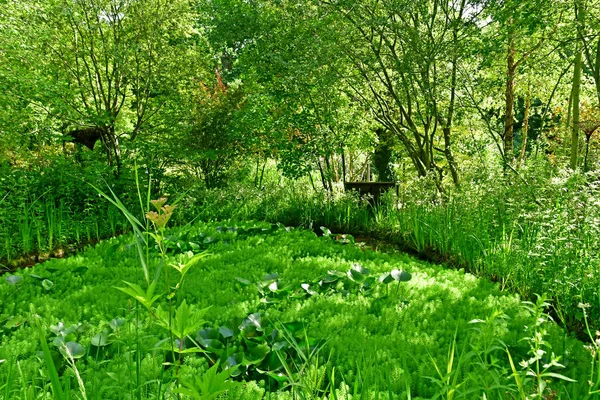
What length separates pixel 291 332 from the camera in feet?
6.59

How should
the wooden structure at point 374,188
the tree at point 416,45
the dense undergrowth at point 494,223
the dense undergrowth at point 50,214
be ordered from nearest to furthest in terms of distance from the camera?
the dense undergrowth at point 494,223
the dense undergrowth at point 50,214
the tree at point 416,45
the wooden structure at point 374,188

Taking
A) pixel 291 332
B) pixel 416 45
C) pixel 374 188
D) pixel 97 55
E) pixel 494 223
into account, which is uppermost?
pixel 97 55

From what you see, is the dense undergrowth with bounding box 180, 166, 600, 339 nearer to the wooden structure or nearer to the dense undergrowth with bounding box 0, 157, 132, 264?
the wooden structure

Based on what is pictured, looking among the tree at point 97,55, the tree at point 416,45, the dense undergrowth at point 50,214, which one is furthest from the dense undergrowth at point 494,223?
the tree at point 97,55

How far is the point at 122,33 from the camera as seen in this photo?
638cm

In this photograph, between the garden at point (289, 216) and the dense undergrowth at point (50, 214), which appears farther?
the dense undergrowth at point (50, 214)

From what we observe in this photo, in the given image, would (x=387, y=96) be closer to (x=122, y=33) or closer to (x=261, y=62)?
(x=261, y=62)

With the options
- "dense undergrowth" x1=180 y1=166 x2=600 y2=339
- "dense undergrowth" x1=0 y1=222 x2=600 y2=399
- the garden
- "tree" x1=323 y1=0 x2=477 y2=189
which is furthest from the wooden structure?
"dense undergrowth" x1=0 y1=222 x2=600 y2=399

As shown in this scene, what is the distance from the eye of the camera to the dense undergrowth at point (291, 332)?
4.65ft

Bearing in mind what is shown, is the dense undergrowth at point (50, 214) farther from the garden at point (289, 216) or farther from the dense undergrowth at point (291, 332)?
the dense undergrowth at point (291, 332)

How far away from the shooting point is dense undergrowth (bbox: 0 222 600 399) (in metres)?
1.42

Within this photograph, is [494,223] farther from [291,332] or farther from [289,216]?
[289,216]

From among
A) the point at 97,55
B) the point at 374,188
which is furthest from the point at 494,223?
the point at 97,55

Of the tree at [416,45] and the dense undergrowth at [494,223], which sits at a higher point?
the tree at [416,45]
